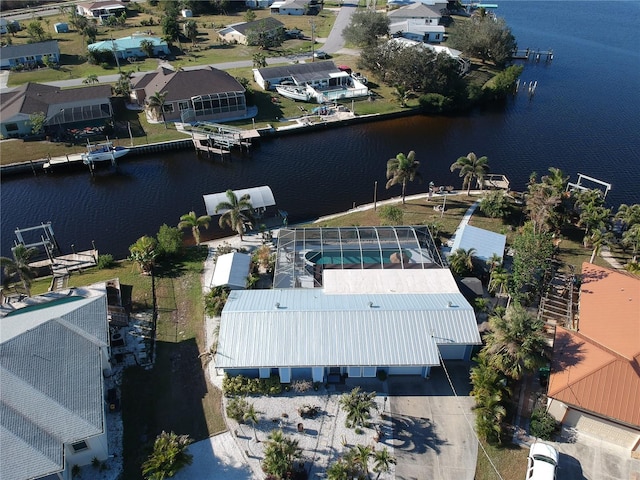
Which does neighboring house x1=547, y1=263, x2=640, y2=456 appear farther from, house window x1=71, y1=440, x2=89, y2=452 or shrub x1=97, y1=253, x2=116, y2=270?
shrub x1=97, y1=253, x2=116, y2=270

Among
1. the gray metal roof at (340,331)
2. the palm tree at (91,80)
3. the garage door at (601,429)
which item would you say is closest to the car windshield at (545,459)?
the garage door at (601,429)

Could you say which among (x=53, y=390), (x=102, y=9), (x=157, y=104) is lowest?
(x=53, y=390)

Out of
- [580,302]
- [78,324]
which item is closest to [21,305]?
[78,324]

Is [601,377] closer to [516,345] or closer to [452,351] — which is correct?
[516,345]

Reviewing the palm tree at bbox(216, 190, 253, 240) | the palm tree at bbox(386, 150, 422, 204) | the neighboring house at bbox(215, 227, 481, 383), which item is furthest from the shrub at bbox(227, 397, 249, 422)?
the palm tree at bbox(386, 150, 422, 204)

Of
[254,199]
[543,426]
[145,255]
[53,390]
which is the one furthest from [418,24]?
[53,390]

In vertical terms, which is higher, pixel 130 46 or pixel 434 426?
pixel 130 46
